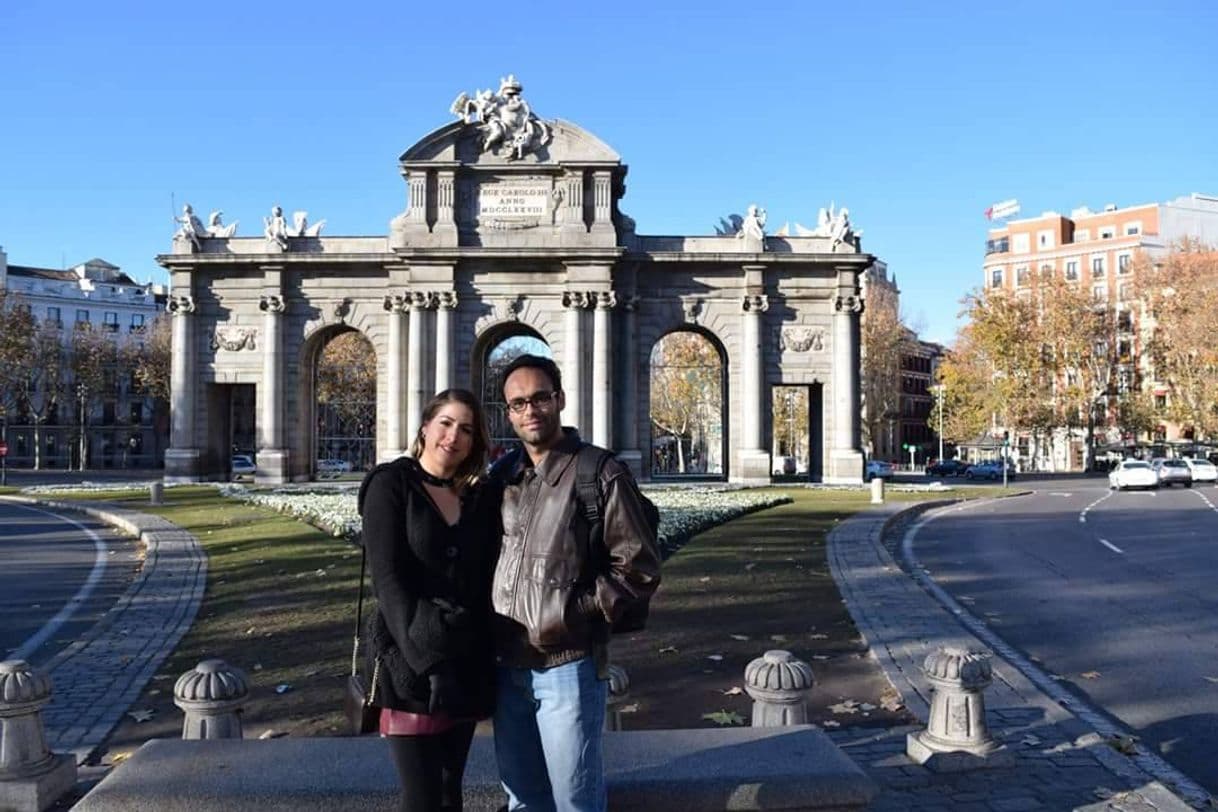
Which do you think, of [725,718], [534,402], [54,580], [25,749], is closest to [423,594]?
[534,402]

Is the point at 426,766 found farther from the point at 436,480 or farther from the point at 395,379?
the point at 395,379

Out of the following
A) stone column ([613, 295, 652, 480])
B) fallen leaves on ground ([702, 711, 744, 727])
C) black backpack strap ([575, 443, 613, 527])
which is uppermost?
stone column ([613, 295, 652, 480])

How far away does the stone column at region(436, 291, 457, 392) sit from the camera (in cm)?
3803

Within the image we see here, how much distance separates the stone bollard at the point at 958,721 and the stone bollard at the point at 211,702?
4.39 meters

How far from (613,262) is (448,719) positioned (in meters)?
35.0

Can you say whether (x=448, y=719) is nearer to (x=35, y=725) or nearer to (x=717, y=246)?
(x=35, y=725)

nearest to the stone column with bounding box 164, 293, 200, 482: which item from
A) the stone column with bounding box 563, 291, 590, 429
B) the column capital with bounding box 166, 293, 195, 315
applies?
the column capital with bounding box 166, 293, 195, 315

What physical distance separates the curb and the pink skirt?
13.7ft

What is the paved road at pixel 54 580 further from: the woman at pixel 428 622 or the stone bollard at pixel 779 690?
the woman at pixel 428 622

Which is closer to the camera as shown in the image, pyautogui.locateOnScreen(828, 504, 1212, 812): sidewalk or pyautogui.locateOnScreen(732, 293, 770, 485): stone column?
pyautogui.locateOnScreen(828, 504, 1212, 812): sidewalk

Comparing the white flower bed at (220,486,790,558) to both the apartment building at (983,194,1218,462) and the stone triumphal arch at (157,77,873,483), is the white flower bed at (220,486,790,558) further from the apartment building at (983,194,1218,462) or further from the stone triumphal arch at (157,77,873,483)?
the apartment building at (983,194,1218,462)

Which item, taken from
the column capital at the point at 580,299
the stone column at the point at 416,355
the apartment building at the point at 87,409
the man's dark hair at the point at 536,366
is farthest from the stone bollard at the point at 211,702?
the apartment building at the point at 87,409

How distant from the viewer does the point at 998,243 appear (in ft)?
317

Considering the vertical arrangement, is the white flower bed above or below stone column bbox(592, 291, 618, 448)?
below
